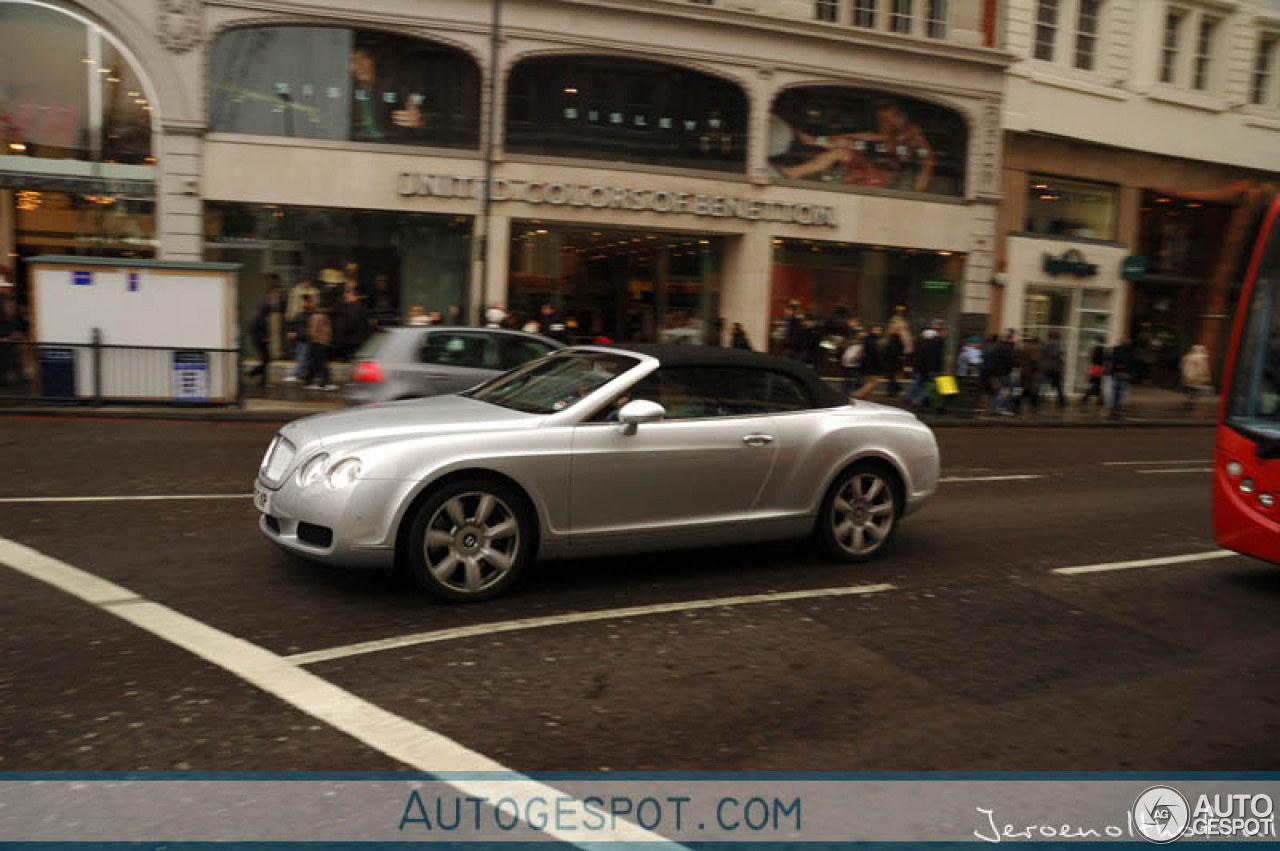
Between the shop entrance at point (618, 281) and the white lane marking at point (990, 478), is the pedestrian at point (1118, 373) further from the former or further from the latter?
the white lane marking at point (990, 478)

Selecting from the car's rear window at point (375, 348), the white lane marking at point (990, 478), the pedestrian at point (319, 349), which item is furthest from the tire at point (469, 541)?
the pedestrian at point (319, 349)

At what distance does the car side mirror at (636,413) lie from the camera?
595cm

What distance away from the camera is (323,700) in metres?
4.26

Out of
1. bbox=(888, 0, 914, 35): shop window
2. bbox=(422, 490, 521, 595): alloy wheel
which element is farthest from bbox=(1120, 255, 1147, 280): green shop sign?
bbox=(422, 490, 521, 595): alloy wheel

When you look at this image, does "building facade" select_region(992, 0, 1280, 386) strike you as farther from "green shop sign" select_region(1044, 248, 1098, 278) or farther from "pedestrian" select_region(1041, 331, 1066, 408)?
"pedestrian" select_region(1041, 331, 1066, 408)

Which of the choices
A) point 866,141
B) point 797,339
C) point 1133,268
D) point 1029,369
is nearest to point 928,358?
point 1029,369

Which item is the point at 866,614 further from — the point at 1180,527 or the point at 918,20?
the point at 918,20

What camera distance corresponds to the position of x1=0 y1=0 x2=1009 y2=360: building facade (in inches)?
830

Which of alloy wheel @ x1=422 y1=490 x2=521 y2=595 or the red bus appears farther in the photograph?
the red bus

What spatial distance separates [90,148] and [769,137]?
1534 cm

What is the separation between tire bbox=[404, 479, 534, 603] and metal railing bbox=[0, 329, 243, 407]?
11.2 m

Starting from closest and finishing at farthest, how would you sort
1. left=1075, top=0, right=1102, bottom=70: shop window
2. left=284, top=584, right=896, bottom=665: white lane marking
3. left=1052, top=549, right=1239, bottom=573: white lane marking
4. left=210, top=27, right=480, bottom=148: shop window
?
left=284, top=584, right=896, bottom=665: white lane marking, left=1052, top=549, right=1239, bottom=573: white lane marking, left=210, top=27, right=480, bottom=148: shop window, left=1075, top=0, right=1102, bottom=70: shop window

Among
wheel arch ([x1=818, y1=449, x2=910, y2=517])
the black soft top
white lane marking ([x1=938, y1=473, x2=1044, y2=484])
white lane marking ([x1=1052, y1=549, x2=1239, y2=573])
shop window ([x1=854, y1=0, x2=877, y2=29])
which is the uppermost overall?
shop window ([x1=854, y1=0, x2=877, y2=29])

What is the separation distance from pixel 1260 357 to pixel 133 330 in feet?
47.2
